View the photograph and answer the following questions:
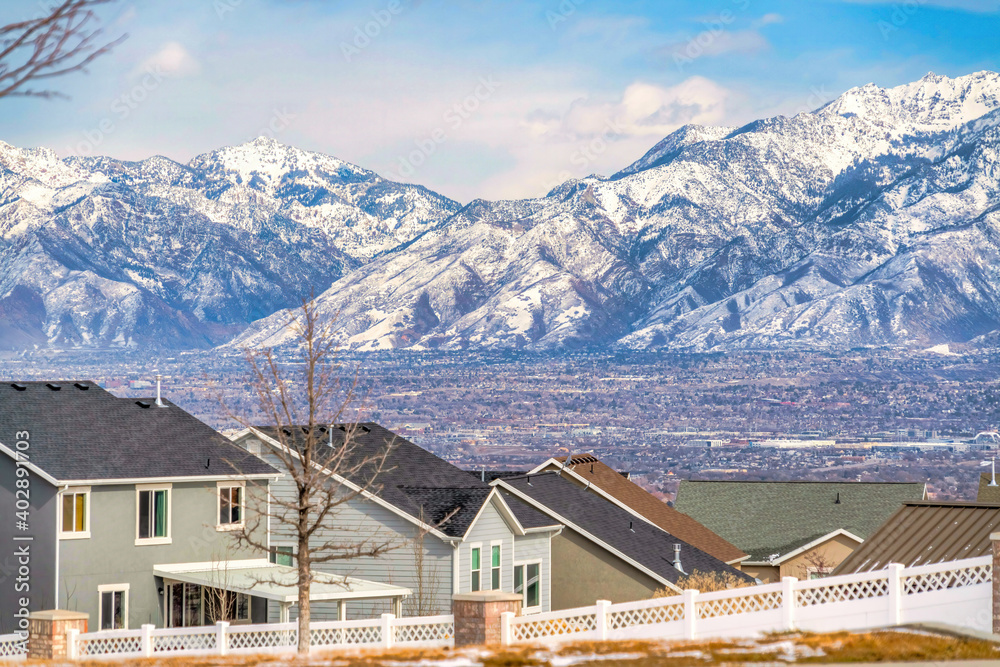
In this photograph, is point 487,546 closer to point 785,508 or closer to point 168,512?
point 168,512

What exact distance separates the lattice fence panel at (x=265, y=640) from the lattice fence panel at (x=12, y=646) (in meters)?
4.61

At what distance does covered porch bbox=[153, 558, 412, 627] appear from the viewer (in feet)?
108

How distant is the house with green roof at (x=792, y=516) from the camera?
52750 millimetres

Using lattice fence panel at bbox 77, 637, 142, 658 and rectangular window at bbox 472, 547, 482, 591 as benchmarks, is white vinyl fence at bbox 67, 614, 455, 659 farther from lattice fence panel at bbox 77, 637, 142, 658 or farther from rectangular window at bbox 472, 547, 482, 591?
rectangular window at bbox 472, 547, 482, 591

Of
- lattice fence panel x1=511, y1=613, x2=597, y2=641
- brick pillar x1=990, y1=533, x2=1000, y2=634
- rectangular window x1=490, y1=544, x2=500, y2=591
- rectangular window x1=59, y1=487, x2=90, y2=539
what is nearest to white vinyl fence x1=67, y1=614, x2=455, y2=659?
lattice fence panel x1=511, y1=613, x2=597, y2=641

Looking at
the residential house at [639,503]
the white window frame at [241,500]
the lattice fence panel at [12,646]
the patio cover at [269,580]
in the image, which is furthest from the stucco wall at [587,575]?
the lattice fence panel at [12,646]

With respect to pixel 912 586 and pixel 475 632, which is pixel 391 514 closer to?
pixel 475 632

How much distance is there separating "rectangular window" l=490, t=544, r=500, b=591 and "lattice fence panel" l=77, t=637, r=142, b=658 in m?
12.2

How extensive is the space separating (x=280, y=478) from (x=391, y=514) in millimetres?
3973

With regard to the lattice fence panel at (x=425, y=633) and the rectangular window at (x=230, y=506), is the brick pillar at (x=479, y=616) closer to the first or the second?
the lattice fence panel at (x=425, y=633)

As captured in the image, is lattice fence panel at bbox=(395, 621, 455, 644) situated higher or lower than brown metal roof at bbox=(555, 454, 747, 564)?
lower

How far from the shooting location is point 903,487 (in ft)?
197

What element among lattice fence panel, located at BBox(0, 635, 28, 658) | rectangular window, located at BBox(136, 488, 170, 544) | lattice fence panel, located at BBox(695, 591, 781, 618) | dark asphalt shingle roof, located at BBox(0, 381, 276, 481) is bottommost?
lattice fence panel, located at BBox(0, 635, 28, 658)

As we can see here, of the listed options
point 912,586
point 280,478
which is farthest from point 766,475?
point 912,586
